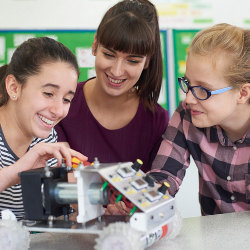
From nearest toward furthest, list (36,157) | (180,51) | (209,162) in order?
(36,157), (209,162), (180,51)

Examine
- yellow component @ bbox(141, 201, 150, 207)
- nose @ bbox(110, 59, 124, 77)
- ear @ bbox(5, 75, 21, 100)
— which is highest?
nose @ bbox(110, 59, 124, 77)

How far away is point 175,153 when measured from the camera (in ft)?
4.51

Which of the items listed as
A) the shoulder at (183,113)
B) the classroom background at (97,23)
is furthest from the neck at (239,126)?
the classroom background at (97,23)

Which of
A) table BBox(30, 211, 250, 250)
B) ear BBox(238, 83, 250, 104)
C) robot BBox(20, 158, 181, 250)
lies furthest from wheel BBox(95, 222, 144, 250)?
ear BBox(238, 83, 250, 104)

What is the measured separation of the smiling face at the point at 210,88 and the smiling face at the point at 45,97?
1.20 feet

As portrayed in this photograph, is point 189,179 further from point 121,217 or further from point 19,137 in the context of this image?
point 121,217

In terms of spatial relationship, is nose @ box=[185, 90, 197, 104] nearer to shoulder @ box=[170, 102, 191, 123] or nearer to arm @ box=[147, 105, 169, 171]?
shoulder @ box=[170, 102, 191, 123]

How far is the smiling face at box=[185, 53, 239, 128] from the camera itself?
121 centimetres

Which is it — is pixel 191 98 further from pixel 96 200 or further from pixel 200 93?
pixel 96 200

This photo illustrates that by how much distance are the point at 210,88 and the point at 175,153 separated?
0.28m

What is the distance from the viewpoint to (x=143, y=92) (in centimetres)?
165

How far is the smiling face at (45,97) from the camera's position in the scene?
1156mm

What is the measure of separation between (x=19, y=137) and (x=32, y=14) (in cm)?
180

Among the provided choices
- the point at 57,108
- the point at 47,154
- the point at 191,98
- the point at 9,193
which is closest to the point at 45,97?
the point at 57,108
